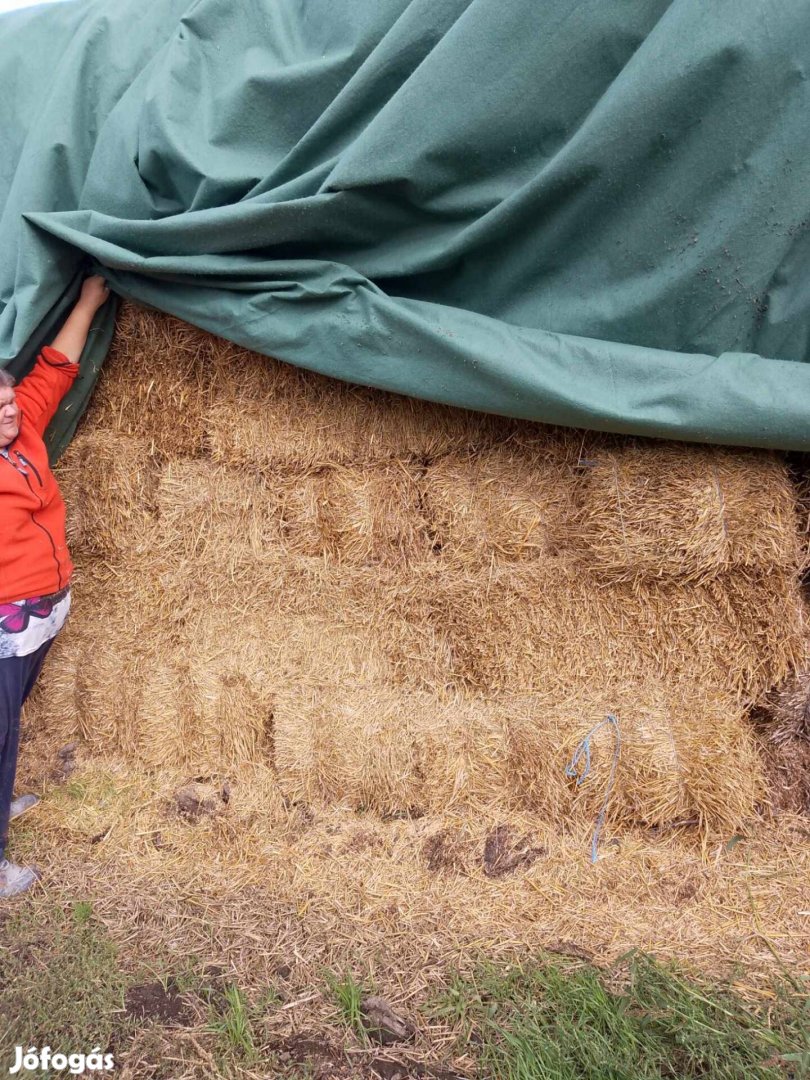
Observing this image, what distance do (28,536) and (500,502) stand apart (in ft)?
6.03

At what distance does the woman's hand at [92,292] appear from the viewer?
3055 mm

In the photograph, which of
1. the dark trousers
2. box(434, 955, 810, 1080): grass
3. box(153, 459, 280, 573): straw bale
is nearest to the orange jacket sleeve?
box(153, 459, 280, 573): straw bale

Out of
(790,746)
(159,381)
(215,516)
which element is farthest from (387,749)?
(159,381)

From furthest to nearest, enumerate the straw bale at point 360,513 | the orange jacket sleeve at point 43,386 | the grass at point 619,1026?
the straw bale at point 360,513 < the orange jacket sleeve at point 43,386 < the grass at point 619,1026

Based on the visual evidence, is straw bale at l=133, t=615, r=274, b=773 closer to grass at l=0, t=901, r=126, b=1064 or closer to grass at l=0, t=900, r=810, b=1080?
grass at l=0, t=901, r=126, b=1064

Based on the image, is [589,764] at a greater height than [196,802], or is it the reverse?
[589,764]

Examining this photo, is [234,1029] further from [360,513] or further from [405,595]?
[360,513]

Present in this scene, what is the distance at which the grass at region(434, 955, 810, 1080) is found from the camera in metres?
2.05

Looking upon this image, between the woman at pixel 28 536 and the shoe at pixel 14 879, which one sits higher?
the woman at pixel 28 536

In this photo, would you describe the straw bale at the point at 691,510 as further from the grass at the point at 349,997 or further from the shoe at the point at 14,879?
the shoe at the point at 14,879

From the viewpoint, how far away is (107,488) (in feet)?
11.2

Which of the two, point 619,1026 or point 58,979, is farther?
A: point 58,979

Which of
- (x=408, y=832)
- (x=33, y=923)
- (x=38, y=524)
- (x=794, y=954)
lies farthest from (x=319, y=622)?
(x=794, y=954)

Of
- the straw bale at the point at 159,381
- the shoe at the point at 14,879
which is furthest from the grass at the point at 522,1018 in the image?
the straw bale at the point at 159,381
